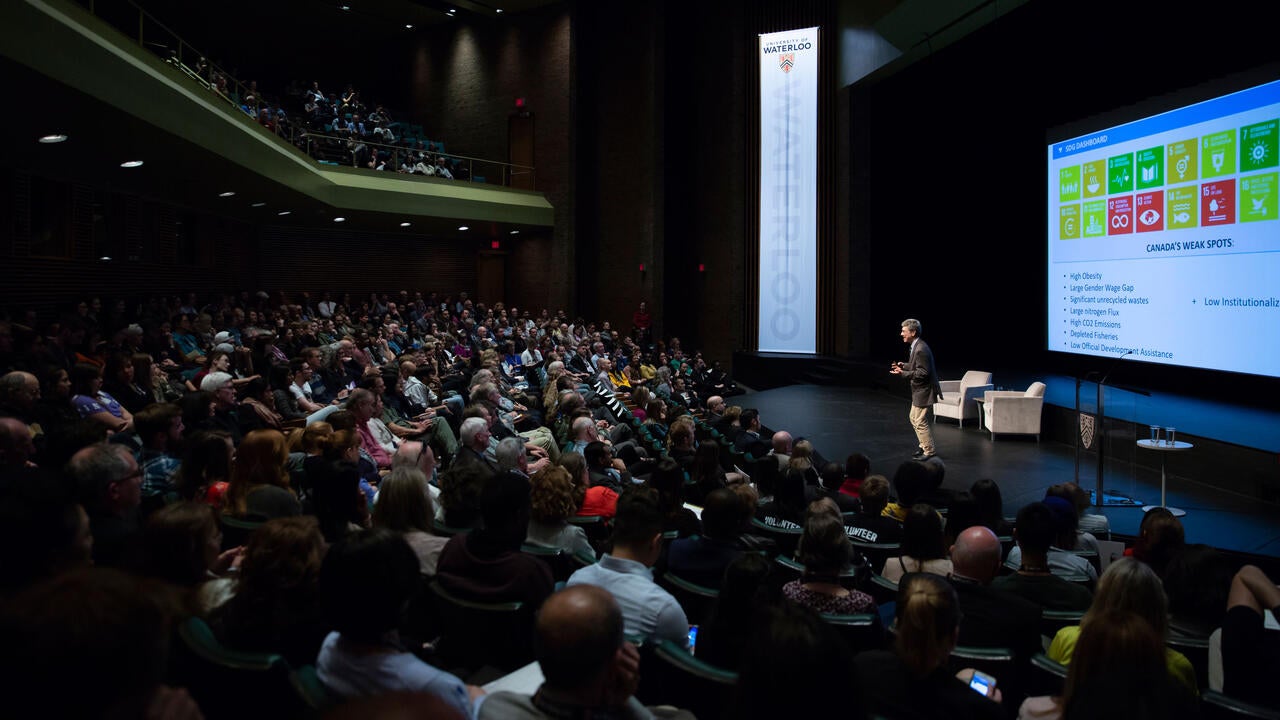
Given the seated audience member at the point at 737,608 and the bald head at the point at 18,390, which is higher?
the bald head at the point at 18,390

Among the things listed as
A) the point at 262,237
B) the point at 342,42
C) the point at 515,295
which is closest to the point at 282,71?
the point at 342,42

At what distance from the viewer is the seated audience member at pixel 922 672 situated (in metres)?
1.90

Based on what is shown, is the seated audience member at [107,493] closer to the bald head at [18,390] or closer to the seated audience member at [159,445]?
the seated audience member at [159,445]

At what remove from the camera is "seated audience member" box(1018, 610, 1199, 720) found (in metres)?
1.75

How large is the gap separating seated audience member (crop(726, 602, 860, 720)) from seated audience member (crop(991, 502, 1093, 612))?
172 centimetres

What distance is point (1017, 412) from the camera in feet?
30.1

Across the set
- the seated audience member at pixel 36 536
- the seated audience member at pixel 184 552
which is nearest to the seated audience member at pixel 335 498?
the seated audience member at pixel 184 552

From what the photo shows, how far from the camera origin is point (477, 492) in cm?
345

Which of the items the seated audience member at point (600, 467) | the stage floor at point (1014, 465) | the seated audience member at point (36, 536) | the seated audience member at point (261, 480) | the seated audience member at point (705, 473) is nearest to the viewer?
the seated audience member at point (36, 536)

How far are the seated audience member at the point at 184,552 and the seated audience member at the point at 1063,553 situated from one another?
301cm

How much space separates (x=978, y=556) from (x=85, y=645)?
104 inches

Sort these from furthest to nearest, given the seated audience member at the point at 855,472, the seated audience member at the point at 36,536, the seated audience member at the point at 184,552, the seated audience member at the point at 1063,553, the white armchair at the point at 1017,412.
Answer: the white armchair at the point at 1017,412, the seated audience member at the point at 855,472, the seated audience member at the point at 1063,553, the seated audience member at the point at 184,552, the seated audience member at the point at 36,536

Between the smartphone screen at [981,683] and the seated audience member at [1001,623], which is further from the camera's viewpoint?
the seated audience member at [1001,623]

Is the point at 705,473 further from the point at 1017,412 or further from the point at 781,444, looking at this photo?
the point at 1017,412
